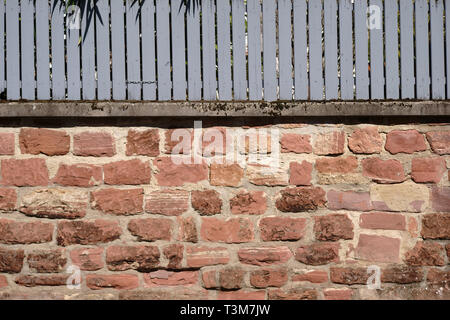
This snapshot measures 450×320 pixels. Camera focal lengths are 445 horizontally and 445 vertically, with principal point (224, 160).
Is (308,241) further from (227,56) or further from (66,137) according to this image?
(66,137)

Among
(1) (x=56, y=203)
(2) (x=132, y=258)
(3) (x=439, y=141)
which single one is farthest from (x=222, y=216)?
(3) (x=439, y=141)

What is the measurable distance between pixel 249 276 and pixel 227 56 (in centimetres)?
150

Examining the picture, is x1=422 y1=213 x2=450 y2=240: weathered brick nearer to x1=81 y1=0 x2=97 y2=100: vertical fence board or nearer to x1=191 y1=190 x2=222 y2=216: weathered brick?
x1=191 y1=190 x2=222 y2=216: weathered brick

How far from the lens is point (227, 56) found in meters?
3.07

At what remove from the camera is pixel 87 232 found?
115 inches

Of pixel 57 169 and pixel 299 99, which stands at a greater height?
pixel 299 99

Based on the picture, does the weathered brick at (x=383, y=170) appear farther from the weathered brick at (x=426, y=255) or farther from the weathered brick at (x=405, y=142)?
the weathered brick at (x=426, y=255)

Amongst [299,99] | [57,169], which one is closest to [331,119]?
[299,99]

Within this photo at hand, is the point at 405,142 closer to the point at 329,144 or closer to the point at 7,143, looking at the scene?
the point at 329,144

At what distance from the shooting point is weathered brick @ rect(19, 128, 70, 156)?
2916mm

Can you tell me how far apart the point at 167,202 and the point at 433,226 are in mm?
1791

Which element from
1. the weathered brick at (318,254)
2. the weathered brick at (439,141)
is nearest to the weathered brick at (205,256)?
the weathered brick at (318,254)

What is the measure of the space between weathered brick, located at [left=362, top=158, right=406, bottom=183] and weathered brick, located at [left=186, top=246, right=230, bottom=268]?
1085mm

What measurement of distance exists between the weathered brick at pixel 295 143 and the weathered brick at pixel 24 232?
5.34ft
